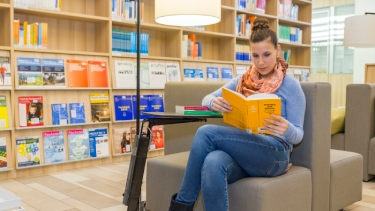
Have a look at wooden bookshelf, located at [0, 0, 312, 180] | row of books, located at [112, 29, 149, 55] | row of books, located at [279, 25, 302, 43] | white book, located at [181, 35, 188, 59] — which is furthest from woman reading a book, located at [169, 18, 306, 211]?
row of books, located at [279, 25, 302, 43]

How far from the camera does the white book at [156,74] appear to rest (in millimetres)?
4207

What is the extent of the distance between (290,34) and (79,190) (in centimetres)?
408

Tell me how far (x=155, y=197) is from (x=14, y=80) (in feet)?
5.91

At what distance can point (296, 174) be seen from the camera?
1.85m

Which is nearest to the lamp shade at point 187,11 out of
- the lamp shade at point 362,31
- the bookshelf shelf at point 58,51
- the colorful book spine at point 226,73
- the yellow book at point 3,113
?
the bookshelf shelf at point 58,51

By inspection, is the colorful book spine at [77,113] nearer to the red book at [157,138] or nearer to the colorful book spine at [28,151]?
the colorful book spine at [28,151]

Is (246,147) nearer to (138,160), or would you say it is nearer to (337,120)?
(138,160)

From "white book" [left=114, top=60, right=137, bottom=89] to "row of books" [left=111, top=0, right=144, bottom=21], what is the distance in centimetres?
45

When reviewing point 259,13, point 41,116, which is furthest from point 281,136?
point 259,13

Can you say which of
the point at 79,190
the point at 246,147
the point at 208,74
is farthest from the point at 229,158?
the point at 208,74

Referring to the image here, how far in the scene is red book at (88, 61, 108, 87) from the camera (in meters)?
3.75

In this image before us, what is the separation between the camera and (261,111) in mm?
1575

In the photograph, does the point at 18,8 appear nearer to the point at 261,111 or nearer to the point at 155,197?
the point at 155,197

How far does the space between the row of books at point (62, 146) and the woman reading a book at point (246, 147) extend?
6.63 ft
